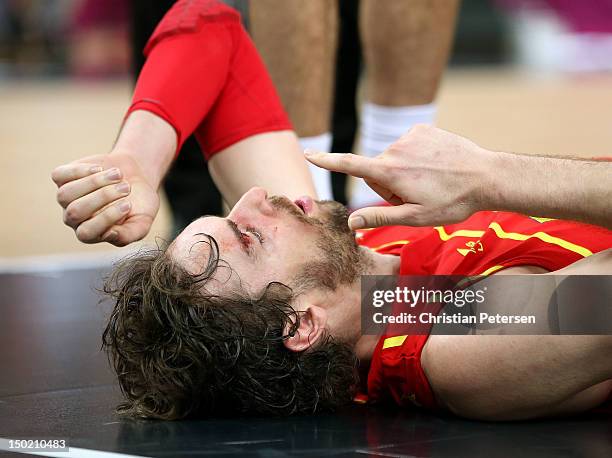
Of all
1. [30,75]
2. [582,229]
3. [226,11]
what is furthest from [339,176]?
[30,75]

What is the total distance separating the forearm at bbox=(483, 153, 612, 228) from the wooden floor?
247cm

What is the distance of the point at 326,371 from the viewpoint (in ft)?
6.06

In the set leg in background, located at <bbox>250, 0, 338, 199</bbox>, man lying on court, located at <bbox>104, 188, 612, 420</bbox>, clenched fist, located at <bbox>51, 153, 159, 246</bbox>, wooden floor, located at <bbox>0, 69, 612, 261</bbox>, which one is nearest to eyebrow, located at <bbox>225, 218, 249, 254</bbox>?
man lying on court, located at <bbox>104, 188, 612, 420</bbox>

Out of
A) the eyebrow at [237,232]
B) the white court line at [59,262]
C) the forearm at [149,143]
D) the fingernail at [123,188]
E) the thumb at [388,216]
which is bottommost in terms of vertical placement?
the white court line at [59,262]

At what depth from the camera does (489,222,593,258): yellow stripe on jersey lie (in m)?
1.82

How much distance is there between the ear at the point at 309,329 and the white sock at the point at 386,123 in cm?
104

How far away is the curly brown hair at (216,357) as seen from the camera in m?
1.79

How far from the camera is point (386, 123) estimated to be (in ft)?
9.48

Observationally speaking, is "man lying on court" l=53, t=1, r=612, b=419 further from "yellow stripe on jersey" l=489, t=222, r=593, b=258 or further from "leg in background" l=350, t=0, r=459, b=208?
"leg in background" l=350, t=0, r=459, b=208

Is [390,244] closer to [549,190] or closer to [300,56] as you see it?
[549,190]

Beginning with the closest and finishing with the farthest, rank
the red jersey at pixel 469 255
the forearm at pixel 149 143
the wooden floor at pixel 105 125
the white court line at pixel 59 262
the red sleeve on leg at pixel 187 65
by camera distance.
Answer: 1. the red jersey at pixel 469 255
2. the forearm at pixel 149 143
3. the red sleeve on leg at pixel 187 65
4. the white court line at pixel 59 262
5. the wooden floor at pixel 105 125

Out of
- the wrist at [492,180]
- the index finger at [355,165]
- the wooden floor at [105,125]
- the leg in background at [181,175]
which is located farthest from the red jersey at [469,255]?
the wooden floor at [105,125]

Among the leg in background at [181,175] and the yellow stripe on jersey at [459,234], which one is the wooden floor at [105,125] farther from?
the yellow stripe on jersey at [459,234]

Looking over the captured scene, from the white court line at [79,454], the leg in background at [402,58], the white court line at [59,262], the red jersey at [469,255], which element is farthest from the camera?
the white court line at [59,262]
